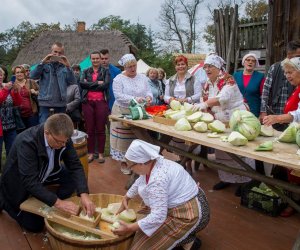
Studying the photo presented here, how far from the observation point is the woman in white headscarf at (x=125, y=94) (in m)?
4.77

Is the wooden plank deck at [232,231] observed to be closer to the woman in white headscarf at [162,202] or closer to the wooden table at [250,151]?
the wooden table at [250,151]

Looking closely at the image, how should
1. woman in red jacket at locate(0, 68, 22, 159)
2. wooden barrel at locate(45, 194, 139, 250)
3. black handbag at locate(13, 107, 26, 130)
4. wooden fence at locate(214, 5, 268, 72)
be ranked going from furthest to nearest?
wooden fence at locate(214, 5, 268, 72) → black handbag at locate(13, 107, 26, 130) → woman in red jacket at locate(0, 68, 22, 159) → wooden barrel at locate(45, 194, 139, 250)

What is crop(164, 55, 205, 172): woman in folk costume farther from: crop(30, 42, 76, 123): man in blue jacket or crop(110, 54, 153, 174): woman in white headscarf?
crop(30, 42, 76, 123): man in blue jacket

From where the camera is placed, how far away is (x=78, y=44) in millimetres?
22844

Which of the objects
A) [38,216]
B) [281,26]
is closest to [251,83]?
[281,26]

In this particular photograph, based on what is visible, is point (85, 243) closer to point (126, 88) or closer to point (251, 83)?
point (126, 88)

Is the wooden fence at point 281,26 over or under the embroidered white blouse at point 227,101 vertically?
over

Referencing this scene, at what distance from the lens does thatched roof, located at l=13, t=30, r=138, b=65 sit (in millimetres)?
22250

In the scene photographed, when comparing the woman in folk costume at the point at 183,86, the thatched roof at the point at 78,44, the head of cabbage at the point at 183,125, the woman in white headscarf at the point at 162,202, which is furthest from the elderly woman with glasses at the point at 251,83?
the thatched roof at the point at 78,44

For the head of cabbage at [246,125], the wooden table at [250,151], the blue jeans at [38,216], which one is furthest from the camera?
the blue jeans at [38,216]

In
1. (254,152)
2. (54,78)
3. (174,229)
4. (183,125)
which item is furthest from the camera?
(54,78)

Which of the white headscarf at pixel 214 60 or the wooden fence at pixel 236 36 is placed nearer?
the white headscarf at pixel 214 60

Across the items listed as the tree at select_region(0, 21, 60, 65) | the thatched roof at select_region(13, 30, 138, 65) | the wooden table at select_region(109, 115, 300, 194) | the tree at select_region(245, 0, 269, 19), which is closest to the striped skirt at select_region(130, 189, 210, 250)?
the wooden table at select_region(109, 115, 300, 194)

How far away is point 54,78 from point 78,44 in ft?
61.0
